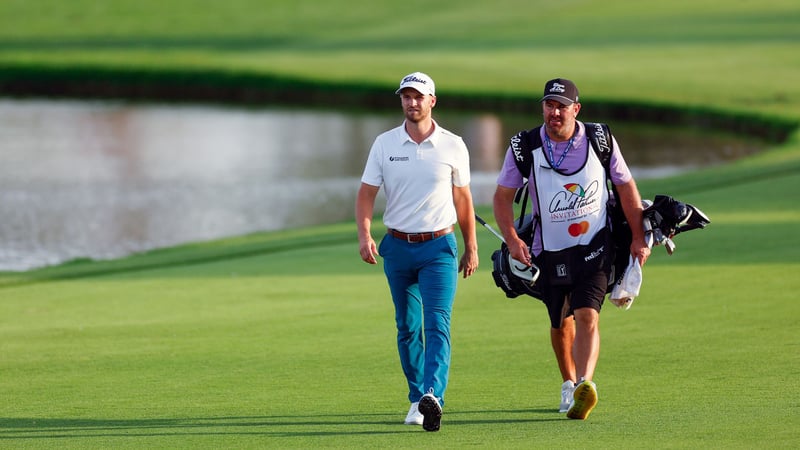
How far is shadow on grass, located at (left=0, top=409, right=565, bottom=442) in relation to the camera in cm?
733

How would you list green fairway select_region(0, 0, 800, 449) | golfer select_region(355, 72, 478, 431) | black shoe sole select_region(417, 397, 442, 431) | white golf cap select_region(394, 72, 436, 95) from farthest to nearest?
golfer select_region(355, 72, 478, 431), white golf cap select_region(394, 72, 436, 95), green fairway select_region(0, 0, 800, 449), black shoe sole select_region(417, 397, 442, 431)

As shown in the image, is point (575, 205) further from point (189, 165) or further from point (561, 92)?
point (189, 165)

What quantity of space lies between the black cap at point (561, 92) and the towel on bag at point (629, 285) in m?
1.04

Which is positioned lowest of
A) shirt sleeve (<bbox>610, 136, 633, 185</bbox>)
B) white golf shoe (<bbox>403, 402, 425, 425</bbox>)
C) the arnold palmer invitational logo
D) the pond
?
white golf shoe (<bbox>403, 402, 425, 425</bbox>)

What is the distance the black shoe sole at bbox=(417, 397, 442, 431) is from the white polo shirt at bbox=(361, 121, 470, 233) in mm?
1040

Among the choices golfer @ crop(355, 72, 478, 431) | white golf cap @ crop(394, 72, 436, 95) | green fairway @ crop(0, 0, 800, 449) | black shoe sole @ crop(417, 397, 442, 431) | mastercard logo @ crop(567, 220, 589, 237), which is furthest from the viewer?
mastercard logo @ crop(567, 220, 589, 237)

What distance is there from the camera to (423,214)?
24.8ft

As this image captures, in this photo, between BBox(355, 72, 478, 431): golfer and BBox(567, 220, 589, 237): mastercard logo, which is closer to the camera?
BBox(355, 72, 478, 431): golfer

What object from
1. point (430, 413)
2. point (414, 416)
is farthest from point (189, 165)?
point (430, 413)

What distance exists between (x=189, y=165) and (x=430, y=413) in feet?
84.5

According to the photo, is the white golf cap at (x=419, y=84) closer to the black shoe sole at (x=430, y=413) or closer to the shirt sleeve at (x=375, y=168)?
the shirt sleeve at (x=375, y=168)

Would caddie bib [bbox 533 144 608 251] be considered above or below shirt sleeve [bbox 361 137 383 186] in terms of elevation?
below

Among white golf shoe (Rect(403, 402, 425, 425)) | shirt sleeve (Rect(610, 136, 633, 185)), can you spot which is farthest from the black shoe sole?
shirt sleeve (Rect(610, 136, 633, 185))

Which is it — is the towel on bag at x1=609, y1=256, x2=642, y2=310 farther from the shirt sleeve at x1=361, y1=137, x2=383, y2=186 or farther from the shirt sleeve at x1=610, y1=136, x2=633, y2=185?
the shirt sleeve at x1=361, y1=137, x2=383, y2=186
